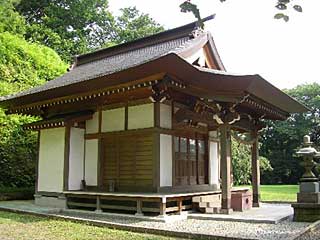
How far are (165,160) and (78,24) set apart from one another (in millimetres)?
23371

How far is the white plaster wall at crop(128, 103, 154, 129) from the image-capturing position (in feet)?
27.8

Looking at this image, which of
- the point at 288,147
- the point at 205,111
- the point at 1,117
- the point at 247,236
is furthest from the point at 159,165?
the point at 288,147

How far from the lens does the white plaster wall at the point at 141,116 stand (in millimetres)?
8461

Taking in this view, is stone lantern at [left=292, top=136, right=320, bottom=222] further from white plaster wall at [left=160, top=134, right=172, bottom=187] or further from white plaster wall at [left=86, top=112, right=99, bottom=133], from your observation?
white plaster wall at [left=86, top=112, right=99, bottom=133]

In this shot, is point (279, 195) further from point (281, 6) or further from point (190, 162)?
point (281, 6)

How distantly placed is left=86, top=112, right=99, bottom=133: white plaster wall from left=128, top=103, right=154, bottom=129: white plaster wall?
116cm

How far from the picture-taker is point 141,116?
866 centimetres

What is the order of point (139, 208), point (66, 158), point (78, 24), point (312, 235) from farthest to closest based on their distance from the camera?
1. point (78, 24)
2. point (66, 158)
3. point (139, 208)
4. point (312, 235)

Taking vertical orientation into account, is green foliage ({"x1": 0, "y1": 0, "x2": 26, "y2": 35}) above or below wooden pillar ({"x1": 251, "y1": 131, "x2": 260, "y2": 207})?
above

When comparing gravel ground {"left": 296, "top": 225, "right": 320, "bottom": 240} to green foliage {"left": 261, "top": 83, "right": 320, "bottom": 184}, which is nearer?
gravel ground {"left": 296, "top": 225, "right": 320, "bottom": 240}

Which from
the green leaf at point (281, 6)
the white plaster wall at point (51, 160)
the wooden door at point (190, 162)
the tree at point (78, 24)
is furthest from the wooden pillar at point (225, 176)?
the tree at point (78, 24)

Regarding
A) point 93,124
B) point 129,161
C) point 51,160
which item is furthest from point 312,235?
point 51,160

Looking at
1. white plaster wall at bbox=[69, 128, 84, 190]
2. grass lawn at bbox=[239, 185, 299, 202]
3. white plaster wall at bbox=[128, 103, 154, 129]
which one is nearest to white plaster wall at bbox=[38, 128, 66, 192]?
white plaster wall at bbox=[69, 128, 84, 190]

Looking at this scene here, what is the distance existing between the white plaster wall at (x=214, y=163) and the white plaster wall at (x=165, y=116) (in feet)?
6.63
